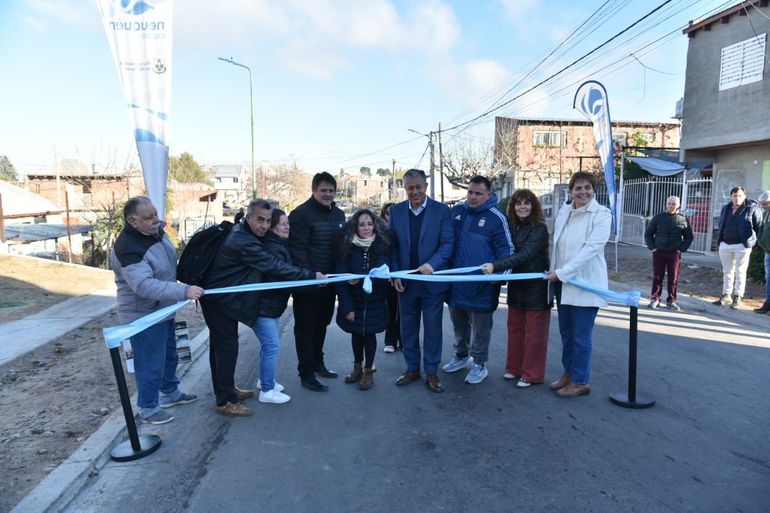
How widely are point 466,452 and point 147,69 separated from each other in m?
5.31

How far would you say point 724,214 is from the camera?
8.45 metres

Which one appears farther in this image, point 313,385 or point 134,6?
point 134,6

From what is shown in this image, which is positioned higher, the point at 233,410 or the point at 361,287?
the point at 361,287

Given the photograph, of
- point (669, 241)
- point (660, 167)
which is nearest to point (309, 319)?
point (669, 241)

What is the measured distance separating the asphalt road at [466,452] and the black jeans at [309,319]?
1.01 feet

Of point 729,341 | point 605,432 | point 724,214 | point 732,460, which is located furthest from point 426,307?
point 724,214

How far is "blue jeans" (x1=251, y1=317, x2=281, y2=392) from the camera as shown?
441 cm

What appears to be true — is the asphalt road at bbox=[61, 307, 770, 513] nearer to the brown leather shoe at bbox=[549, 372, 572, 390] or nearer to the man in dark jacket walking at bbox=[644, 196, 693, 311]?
the brown leather shoe at bbox=[549, 372, 572, 390]

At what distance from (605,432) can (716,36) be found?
15220mm

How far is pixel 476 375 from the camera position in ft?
16.5

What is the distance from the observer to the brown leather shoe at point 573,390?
181 inches

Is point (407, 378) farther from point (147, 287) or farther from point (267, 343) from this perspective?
point (147, 287)

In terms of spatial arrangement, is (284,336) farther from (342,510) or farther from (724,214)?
(724,214)

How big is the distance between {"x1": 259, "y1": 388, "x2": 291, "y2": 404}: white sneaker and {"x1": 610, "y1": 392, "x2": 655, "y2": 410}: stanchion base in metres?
2.95
